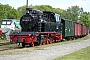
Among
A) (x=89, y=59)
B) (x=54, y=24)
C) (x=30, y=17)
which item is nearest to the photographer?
(x=89, y=59)

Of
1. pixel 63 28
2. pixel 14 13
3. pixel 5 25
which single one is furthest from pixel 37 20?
pixel 14 13

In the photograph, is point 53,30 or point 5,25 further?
point 5,25

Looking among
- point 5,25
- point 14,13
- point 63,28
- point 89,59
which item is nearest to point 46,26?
point 63,28

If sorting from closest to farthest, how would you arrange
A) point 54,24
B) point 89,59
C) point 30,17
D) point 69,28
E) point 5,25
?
point 89,59
point 30,17
point 54,24
point 69,28
point 5,25

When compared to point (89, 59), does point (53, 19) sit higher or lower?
higher

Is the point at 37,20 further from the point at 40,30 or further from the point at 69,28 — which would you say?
the point at 69,28

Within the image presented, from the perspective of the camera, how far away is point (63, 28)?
3534 cm

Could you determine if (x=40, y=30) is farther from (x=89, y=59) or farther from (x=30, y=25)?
(x=89, y=59)

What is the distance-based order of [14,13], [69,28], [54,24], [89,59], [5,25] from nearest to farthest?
[89,59] → [54,24] → [69,28] → [5,25] → [14,13]

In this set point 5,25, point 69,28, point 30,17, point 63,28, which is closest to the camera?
point 30,17

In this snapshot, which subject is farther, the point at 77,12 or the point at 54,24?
the point at 77,12

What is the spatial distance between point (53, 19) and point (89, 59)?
15711mm

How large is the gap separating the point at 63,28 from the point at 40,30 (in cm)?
1039

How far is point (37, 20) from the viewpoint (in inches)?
987
